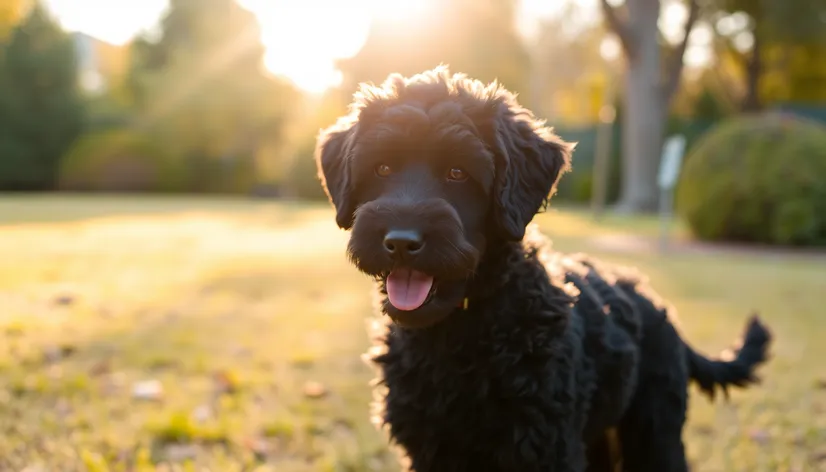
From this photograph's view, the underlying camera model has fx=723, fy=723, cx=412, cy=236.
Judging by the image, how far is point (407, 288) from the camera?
102 inches

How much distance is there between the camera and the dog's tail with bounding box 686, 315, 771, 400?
144 inches

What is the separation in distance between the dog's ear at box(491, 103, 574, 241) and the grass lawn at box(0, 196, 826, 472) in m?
1.63

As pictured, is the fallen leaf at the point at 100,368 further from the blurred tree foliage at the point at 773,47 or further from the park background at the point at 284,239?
the blurred tree foliage at the point at 773,47

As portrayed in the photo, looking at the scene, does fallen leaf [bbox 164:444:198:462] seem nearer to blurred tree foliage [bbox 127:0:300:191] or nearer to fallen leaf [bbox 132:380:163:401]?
fallen leaf [bbox 132:380:163:401]

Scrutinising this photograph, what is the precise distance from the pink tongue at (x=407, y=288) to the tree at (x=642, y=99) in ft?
74.9

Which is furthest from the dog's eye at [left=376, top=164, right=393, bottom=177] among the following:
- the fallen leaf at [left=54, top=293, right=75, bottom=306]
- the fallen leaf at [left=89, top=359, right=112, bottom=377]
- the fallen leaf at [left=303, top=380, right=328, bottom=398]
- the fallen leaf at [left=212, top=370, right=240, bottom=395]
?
the fallen leaf at [left=54, top=293, right=75, bottom=306]

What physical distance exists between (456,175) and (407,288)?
0.50m

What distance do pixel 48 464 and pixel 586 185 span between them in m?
28.7

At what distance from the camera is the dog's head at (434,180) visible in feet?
8.32

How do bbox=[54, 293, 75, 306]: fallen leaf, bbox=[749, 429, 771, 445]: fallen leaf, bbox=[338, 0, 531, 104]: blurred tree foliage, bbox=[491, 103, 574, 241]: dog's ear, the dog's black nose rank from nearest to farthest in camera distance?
the dog's black nose, bbox=[491, 103, 574, 241]: dog's ear, bbox=[749, 429, 771, 445]: fallen leaf, bbox=[54, 293, 75, 306]: fallen leaf, bbox=[338, 0, 531, 104]: blurred tree foliage

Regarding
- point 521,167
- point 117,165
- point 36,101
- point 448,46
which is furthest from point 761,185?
point 36,101

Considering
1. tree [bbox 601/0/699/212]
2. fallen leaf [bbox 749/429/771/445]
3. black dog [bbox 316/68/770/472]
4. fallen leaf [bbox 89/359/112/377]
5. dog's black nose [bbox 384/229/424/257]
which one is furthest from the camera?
tree [bbox 601/0/699/212]

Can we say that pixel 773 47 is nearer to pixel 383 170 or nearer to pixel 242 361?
pixel 242 361

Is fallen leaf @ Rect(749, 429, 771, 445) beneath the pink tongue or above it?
beneath
